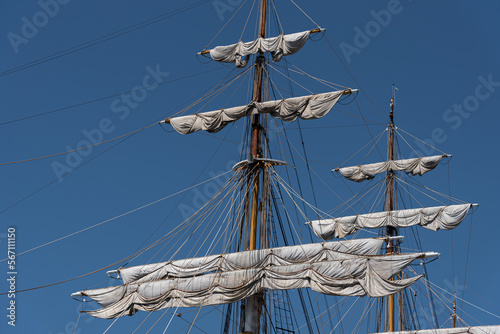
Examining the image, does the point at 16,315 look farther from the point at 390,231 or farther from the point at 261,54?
the point at 390,231

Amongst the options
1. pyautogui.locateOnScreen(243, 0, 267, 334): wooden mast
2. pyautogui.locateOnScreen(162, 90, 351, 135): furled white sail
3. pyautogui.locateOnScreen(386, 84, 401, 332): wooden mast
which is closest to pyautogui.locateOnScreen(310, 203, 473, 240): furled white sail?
pyautogui.locateOnScreen(386, 84, 401, 332): wooden mast

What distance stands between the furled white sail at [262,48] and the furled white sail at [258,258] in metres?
9.55

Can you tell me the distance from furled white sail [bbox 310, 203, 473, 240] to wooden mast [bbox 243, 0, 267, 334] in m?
11.5

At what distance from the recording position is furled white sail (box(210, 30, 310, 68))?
3891cm

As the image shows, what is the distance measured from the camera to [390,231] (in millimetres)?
49469

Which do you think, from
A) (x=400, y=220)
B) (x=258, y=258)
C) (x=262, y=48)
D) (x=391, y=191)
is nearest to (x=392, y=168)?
(x=391, y=191)

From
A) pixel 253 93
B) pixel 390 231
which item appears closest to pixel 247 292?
pixel 253 93

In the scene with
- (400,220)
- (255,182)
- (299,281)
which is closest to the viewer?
(299,281)

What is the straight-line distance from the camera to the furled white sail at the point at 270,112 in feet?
121

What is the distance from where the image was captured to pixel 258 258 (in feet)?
114

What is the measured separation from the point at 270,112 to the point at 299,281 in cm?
814

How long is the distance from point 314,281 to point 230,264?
12.2 ft

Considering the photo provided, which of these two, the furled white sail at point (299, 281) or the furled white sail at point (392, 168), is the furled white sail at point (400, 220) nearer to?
the furled white sail at point (392, 168)

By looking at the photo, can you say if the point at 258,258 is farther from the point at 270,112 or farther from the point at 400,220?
the point at 400,220
